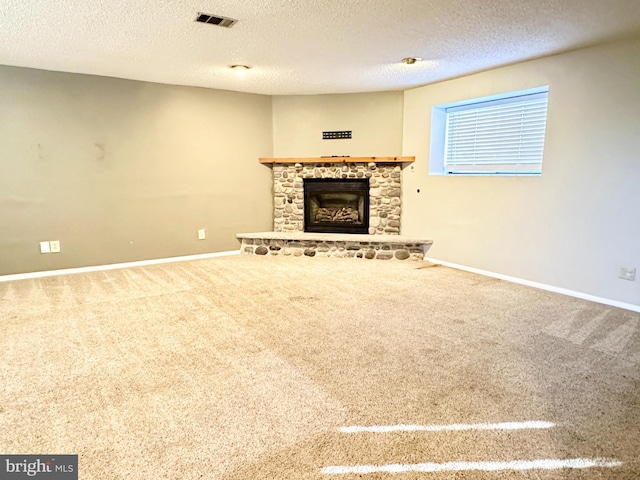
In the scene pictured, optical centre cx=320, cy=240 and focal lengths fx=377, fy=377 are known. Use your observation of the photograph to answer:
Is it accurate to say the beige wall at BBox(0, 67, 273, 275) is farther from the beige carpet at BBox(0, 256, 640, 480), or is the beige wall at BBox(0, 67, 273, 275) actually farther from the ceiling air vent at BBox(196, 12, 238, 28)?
the ceiling air vent at BBox(196, 12, 238, 28)

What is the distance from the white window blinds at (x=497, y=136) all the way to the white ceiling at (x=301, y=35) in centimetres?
53

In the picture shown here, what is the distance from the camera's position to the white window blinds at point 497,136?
13.1 ft

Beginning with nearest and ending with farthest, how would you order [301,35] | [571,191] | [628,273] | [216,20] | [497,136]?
[216,20], [301,35], [628,273], [571,191], [497,136]

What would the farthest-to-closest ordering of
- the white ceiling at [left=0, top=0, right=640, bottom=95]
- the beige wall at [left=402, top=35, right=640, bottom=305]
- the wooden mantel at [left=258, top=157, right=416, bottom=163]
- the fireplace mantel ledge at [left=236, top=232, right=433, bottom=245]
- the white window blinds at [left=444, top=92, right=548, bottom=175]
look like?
the wooden mantel at [left=258, top=157, right=416, bottom=163]
the fireplace mantel ledge at [left=236, top=232, right=433, bottom=245]
the white window blinds at [left=444, top=92, right=548, bottom=175]
the beige wall at [left=402, top=35, right=640, bottom=305]
the white ceiling at [left=0, top=0, right=640, bottom=95]

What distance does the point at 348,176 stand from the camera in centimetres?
547

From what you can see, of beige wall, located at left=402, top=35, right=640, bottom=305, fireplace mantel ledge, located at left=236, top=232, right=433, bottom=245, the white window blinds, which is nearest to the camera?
beige wall, located at left=402, top=35, right=640, bottom=305

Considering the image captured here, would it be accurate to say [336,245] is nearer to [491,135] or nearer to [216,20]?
[491,135]

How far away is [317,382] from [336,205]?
3.95 metres

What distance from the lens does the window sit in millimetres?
3992

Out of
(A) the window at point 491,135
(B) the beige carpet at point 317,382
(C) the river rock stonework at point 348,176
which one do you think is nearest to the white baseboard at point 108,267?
(B) the beige carpet at point 317,382

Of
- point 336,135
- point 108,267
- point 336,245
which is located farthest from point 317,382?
point 336,135

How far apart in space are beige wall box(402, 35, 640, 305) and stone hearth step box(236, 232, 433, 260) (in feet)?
2.14

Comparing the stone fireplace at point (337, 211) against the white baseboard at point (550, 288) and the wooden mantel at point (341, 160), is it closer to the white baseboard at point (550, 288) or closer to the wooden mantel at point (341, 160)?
the wooden mantel at point (341, 160)

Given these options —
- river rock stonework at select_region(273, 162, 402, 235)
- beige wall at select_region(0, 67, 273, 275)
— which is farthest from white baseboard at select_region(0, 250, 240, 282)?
river rock stonework at select_region(273, 162, 402, 235)
